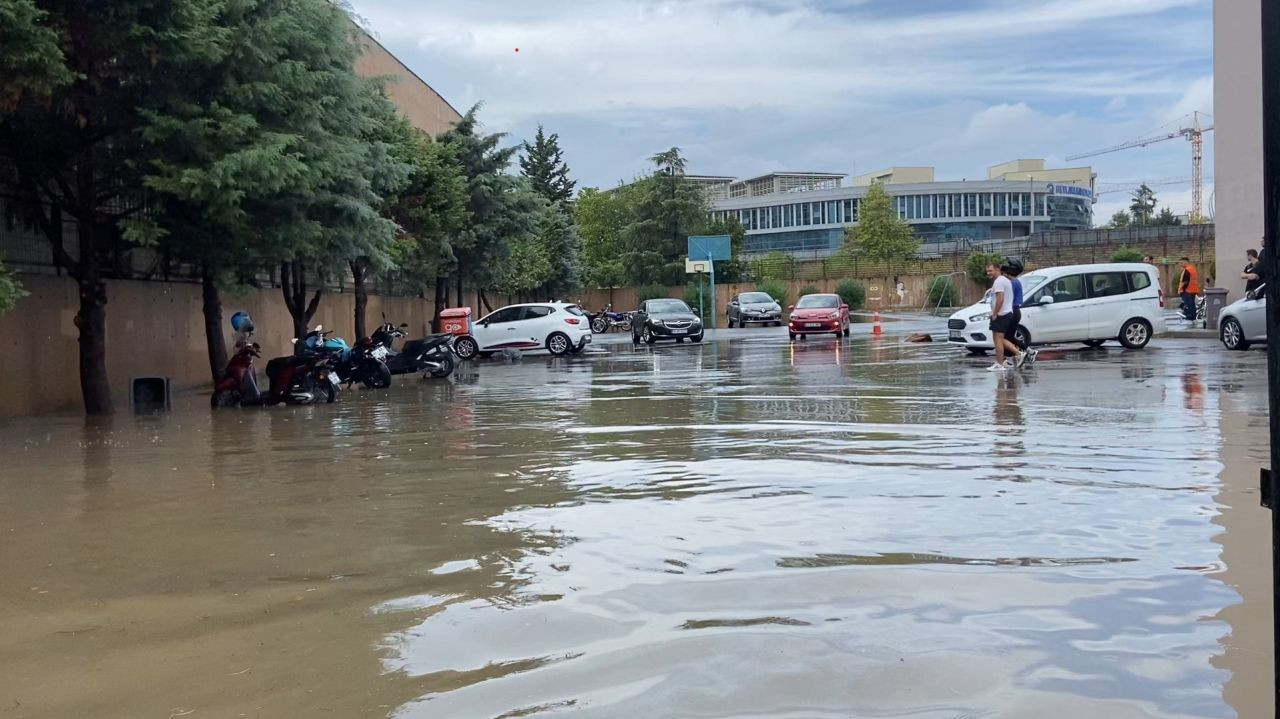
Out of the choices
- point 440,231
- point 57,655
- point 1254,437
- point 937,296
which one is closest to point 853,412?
point 1254,437

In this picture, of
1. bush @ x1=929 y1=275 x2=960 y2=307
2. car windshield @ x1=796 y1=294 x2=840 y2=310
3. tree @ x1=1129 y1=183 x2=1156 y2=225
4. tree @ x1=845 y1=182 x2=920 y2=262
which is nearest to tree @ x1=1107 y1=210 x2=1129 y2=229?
tree @ x1=1129 y1=183 x2=1156 y2=225

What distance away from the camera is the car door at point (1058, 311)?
22.8 m

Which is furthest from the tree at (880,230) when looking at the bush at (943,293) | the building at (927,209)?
the building at (927,209)

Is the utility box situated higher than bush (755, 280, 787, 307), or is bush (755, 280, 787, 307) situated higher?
bush (755, 280, 787, 307)

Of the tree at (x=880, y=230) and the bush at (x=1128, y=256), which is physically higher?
the tree at (x=880, y=230)

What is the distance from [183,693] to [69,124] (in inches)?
477

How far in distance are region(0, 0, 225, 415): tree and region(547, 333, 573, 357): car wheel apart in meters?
15.5

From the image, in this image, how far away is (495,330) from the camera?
32.2 metres

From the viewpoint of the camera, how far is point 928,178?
15662 centimetres

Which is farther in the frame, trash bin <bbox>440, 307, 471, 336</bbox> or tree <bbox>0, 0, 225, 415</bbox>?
trash bin <bbox>440, 307, 471, 336</bbox>

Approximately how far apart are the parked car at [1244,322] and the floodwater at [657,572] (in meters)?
9.95

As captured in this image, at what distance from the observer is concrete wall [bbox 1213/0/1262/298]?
28406 millimetres

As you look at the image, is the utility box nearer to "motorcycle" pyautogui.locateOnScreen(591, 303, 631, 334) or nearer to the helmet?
the helmet

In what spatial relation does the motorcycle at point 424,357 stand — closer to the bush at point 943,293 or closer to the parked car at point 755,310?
the parked car at point 755,310
